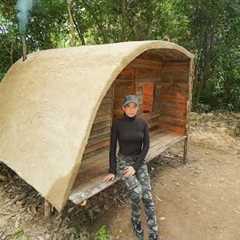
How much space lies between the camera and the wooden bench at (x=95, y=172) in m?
5.31

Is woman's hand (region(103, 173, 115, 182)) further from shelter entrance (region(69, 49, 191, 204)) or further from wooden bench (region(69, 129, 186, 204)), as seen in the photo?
shelter entrance (region(69, 49, 191, 204))

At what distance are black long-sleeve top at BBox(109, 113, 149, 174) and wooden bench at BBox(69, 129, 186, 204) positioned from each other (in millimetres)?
434

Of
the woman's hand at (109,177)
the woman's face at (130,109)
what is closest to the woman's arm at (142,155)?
the woman's face at (130,109)

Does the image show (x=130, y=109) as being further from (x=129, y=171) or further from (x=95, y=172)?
(x=95, y=172)

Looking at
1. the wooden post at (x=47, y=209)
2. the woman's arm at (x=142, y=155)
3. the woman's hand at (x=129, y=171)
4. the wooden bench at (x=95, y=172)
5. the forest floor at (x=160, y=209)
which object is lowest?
the forest floor at (x=160, y=209)

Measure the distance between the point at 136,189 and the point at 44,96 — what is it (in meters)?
2.46

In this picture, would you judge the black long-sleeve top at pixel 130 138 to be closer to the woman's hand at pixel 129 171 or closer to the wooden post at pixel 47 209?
the woman's hand at pixel 129 171

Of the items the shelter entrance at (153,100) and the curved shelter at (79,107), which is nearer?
the curved shelter at (79,107)

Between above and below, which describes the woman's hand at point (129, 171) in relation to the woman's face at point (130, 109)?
below

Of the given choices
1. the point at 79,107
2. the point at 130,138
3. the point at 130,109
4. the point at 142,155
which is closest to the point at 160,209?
the point at 142,155

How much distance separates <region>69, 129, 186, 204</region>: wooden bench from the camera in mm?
5312

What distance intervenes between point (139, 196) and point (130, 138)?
86 cm

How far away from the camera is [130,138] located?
5285 millimetres

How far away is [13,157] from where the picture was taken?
6.13 metres
